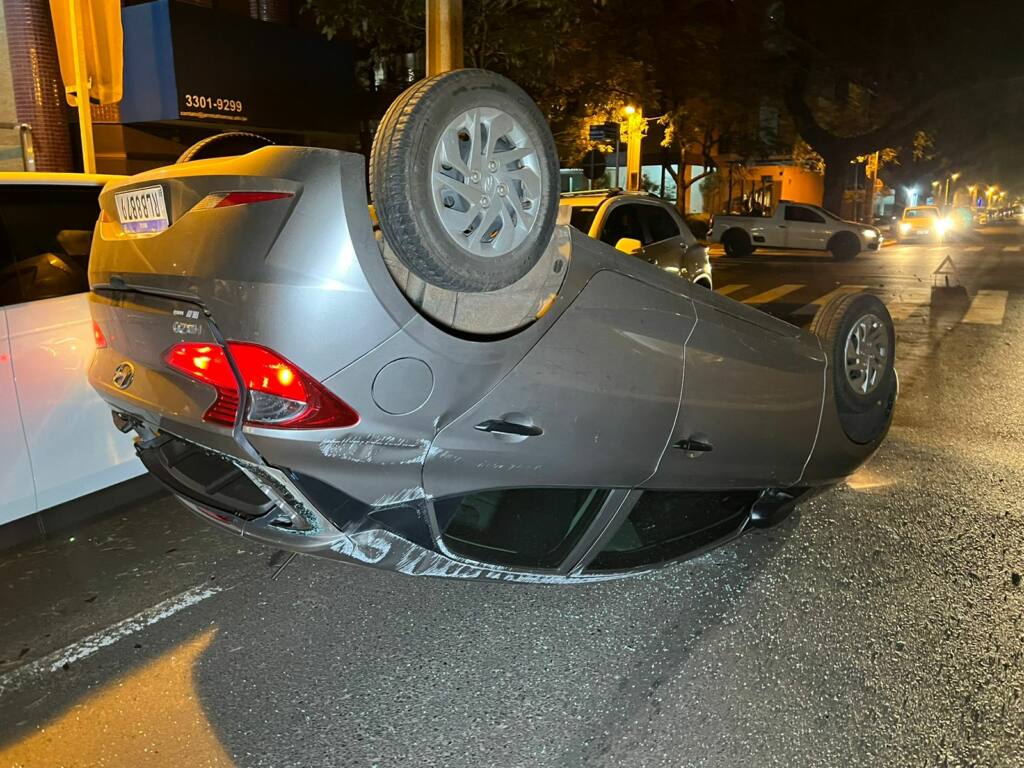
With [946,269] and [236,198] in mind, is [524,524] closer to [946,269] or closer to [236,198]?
[236,198]

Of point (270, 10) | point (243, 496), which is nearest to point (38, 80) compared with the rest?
point (270, 10)

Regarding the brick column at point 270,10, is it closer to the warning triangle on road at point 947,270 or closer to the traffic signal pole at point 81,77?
the traffic signal pole at point 81,77

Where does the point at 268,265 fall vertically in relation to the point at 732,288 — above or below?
above

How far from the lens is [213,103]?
10.5 m

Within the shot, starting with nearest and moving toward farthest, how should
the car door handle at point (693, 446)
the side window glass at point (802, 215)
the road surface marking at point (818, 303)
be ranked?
the car door handle at point (693, 446), the road surface marking at point (818, 303), the side window glass at point (802, 215)

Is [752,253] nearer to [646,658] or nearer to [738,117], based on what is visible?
[738,117]

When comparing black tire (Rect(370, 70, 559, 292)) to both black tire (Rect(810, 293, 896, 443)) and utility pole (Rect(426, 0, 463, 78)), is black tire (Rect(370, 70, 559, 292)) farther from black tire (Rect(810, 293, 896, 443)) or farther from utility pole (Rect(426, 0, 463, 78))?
utility pole (Rect(426, 0, 463, 78))

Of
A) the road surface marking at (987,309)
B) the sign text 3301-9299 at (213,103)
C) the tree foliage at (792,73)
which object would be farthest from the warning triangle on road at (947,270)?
the sign text 3301-9299 at (213,103)

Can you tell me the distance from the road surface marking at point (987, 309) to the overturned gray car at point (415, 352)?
32.1 feet

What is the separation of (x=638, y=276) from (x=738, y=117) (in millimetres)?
29341

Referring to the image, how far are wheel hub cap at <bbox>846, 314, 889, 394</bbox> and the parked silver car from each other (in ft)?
9.69

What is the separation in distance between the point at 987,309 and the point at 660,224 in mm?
7237

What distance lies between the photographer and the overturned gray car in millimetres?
2373

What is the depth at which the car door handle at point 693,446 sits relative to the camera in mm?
3264
